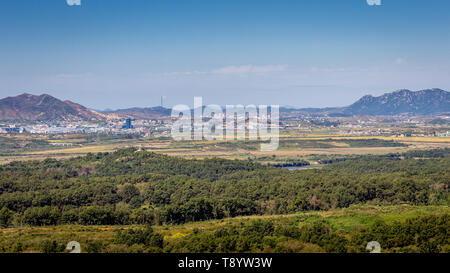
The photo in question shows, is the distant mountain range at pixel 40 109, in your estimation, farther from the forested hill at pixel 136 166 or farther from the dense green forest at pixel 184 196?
the dense green forest at pixel 184 196

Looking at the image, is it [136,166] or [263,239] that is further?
[136,166]

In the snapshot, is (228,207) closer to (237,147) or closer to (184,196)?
(184,196)

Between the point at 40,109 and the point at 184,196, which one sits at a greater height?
the point at 40,109

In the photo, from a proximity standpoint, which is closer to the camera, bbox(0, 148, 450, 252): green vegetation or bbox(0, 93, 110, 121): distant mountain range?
bbox(0, 148, 450, 252): green vegetation

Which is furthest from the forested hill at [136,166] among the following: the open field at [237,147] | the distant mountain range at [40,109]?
the distant mountain range at [40,109]

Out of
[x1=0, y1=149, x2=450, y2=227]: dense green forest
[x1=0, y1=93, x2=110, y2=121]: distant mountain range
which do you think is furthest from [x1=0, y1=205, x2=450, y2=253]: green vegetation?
[x1=0, y1=93, x2=110, y2=121]: distant mountain range

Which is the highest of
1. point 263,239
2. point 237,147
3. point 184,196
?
Answer: point 263,239

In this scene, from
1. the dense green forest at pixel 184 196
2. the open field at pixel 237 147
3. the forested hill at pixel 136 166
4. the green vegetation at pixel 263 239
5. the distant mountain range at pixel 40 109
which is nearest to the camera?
the green vegetation at pixel 263 239

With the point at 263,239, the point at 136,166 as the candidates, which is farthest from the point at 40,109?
the point at 263,239

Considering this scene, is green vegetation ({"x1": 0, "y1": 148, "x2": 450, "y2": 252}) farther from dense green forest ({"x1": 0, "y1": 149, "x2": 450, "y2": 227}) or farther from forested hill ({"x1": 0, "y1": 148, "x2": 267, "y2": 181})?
forested hill ({"x1": 0, "y1": 148, "x2": 267, "y2": 181})

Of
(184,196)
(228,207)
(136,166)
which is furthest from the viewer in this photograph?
(136,166)
